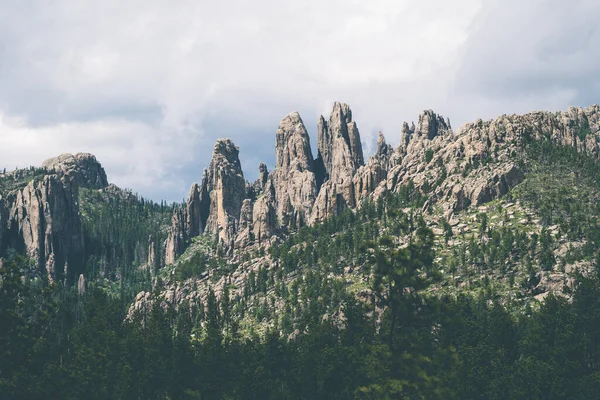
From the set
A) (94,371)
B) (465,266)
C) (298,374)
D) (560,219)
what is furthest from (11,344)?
(560,219)

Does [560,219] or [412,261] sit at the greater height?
[560,219]

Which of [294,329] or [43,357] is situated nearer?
[43,357]

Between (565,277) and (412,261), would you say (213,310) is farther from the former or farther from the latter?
(412,261)

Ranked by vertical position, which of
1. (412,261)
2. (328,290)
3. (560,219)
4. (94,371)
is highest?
(560,219)

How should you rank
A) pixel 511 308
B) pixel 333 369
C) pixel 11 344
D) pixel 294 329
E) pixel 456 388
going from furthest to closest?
1. pixel 294 329
2. pixel 511 308
3. pixel 333 369
4. pixel 456 388
5. pixel 11 344

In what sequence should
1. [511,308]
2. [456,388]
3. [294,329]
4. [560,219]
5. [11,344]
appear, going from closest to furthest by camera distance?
[11,344], [456,388], [511,308], [294,329], [560,219]

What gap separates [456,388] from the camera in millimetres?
109562

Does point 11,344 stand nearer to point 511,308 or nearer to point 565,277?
point 511,308

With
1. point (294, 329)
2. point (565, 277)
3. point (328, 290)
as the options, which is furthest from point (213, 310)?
point (565, 277)

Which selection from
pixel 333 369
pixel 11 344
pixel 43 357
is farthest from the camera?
pixel 333 369

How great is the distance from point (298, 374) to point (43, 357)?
45574 millimetres

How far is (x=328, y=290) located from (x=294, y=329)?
20.9 metres

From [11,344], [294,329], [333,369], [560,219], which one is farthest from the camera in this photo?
[560,219]

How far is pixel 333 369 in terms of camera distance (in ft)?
388
